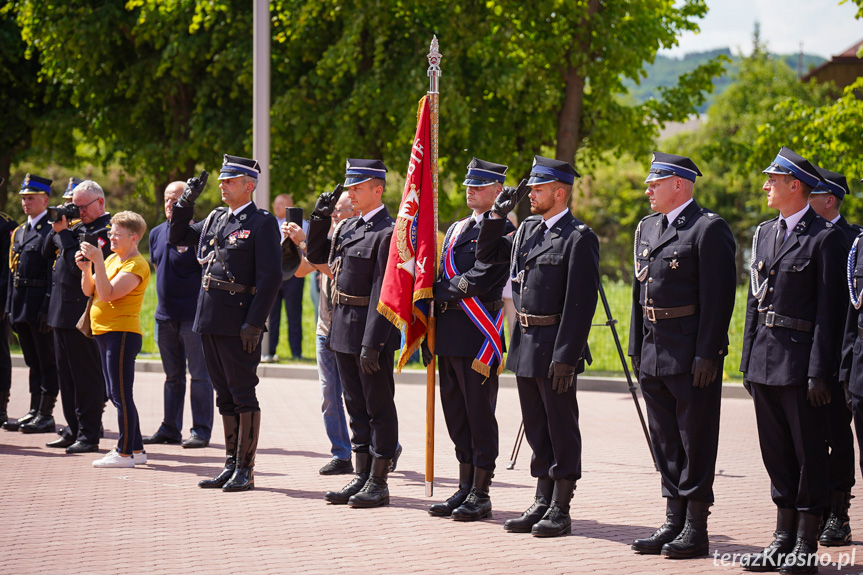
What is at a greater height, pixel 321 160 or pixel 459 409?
pixel 321 160

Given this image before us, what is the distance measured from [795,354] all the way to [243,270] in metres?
4.05

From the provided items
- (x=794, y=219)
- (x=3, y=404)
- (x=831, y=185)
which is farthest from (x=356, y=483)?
(x=3, y=404)

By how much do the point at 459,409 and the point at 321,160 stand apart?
52.8ft

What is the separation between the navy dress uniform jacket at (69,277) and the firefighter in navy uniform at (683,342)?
532 cm

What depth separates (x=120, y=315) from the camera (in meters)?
8.88

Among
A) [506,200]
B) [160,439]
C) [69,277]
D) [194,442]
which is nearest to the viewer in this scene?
[506,200]

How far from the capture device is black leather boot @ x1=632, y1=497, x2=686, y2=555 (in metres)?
6.30

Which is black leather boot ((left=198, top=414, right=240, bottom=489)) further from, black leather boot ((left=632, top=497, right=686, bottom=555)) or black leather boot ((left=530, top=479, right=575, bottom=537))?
black leather boot ((left=632, top=497, right=686, bottom=555))

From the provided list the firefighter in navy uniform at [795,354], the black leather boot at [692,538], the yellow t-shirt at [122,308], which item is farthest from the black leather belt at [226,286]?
the firefighter in navy uniform at [795,354]

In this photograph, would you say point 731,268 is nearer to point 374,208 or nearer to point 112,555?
point 374,208

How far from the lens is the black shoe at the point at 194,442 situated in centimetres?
1000

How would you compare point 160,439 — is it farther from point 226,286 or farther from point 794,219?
point 794,219

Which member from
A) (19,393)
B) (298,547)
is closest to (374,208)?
(298,547)

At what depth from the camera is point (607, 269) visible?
6412 centimetres
